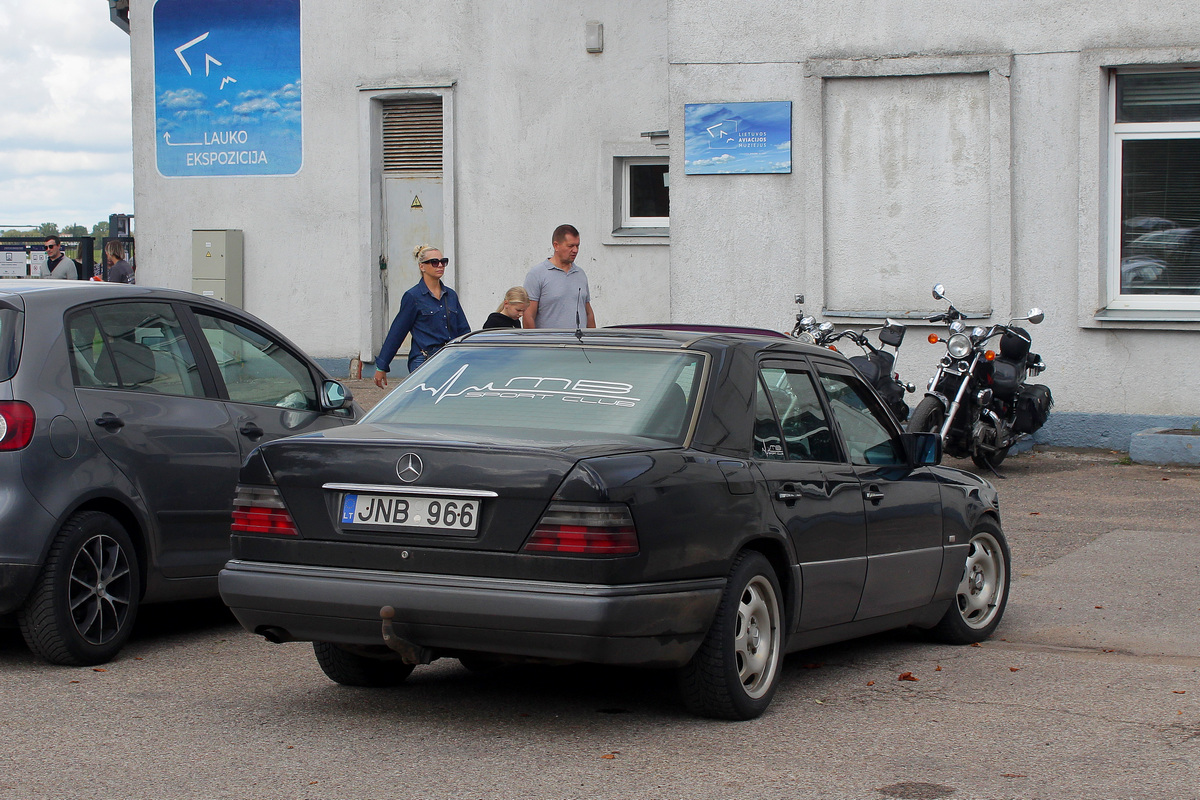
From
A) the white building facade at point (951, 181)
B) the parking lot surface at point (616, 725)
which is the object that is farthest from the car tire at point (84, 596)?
the white building facade at point (951, 181)

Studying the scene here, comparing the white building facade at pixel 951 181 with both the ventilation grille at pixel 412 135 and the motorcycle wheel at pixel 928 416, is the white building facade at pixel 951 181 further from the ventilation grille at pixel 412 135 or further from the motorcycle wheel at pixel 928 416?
the ventilation grille at pixel 412 135

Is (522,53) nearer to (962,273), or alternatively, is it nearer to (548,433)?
(962,273)

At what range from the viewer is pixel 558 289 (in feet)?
38.3

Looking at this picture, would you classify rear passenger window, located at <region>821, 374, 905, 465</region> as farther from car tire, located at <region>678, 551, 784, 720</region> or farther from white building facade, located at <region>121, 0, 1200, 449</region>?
white building facade, located at <region>121, 0, 1200, 449</region>

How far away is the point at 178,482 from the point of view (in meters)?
6.77

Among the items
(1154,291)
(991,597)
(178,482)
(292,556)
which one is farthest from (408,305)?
(1154,291)

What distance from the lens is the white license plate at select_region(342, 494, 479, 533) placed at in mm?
4910

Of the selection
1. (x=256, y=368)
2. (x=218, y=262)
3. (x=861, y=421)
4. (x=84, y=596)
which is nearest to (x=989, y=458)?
(x=861, y=421)

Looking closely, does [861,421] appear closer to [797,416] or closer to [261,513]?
[797,416]

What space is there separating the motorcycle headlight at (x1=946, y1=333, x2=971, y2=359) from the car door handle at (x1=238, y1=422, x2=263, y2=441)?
6740mm

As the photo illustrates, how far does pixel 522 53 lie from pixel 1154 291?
811cm

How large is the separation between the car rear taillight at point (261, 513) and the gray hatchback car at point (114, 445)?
1.20 meters

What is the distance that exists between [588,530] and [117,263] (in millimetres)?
18904

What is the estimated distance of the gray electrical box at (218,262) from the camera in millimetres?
19438
